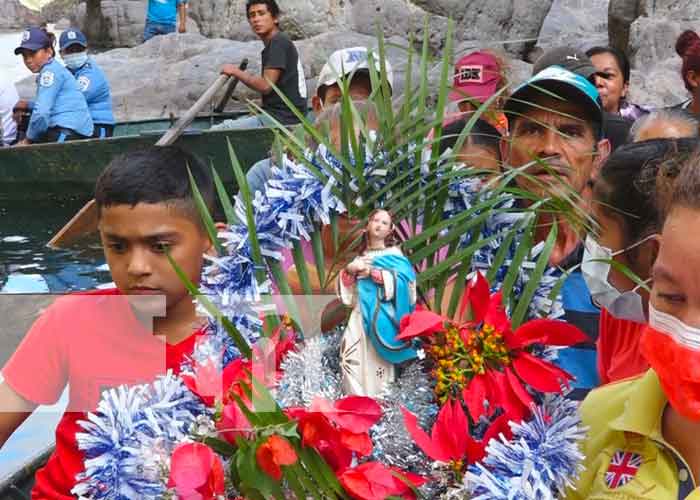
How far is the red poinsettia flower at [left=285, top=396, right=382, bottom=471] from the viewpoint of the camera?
130cm

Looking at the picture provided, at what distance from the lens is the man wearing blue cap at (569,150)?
2033mm

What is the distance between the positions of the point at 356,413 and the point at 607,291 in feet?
2.38

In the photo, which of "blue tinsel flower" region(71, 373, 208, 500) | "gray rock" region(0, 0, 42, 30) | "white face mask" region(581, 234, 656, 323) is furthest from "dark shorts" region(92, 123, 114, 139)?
"gray rock" region(0, 0, 42, 30)

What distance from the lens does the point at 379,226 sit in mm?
1388

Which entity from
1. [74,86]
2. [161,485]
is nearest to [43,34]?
[74,86]

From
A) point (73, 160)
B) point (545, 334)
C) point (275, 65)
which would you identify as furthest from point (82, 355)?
point (73, 160)

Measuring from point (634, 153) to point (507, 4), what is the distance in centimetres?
1433

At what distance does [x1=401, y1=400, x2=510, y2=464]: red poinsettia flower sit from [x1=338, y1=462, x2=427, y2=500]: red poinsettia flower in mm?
52

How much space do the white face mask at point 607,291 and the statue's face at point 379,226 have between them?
0.55m

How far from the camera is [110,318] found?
6.89ft

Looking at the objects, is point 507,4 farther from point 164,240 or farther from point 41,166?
point 164,240

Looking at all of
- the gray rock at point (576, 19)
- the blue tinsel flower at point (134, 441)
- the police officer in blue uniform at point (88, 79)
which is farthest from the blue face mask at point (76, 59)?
the gray rock at point (576, 19)

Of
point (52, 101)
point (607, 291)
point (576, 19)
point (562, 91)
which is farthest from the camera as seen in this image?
point (576, 19)

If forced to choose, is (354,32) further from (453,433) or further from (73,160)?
(453,433)
